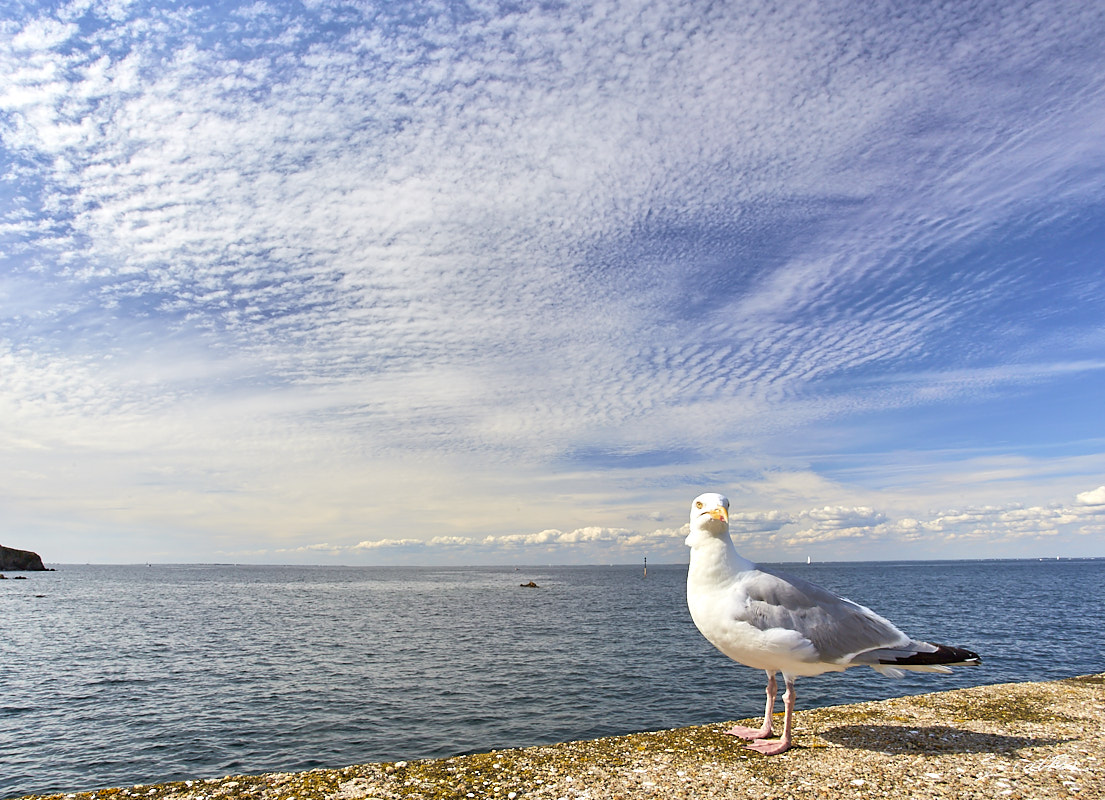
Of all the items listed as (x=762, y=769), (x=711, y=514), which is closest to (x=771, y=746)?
(x=762, y=769)

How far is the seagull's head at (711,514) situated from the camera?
19.2ft

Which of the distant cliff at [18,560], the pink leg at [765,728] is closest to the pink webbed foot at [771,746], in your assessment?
the pink leg at [765,728]

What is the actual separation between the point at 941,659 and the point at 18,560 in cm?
21285

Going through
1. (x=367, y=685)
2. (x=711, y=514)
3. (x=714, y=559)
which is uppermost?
(x=711, y=514)

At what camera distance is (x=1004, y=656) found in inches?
1243

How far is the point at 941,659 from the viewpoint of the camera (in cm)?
561

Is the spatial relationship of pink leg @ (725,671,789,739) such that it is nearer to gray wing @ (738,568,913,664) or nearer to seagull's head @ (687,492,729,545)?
gray wing @ (738,568,913,664)

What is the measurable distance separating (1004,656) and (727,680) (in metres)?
16.6

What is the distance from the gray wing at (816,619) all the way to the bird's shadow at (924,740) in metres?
0.91

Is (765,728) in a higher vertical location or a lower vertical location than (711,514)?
lower

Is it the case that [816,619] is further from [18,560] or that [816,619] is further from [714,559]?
[18,560]

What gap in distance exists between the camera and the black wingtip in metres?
5.52

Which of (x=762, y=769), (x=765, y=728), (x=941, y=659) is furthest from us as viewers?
(x=765, y=728)

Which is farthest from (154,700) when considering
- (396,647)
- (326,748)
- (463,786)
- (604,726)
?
(463,786)
